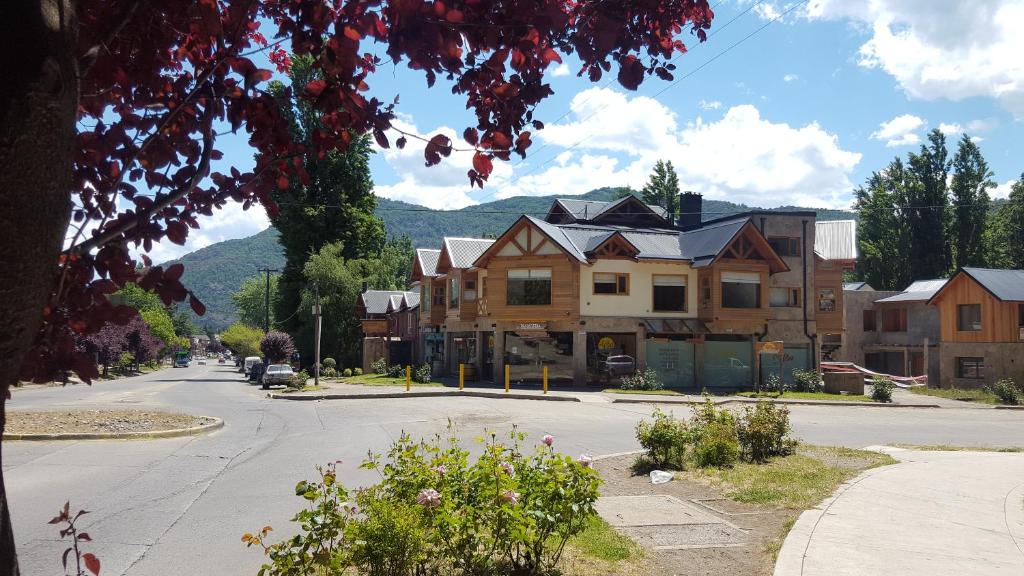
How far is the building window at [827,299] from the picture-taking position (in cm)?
4225

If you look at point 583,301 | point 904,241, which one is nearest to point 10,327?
point 583,301

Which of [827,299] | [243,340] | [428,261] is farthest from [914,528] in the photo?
[243,340]

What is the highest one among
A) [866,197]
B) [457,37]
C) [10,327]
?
[866,197]

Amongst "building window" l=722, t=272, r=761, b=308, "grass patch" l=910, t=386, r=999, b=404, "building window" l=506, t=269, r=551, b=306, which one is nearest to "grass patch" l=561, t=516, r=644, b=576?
"building window" l=506, t=269, r=551, b=306

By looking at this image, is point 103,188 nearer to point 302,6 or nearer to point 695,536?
point 302,6

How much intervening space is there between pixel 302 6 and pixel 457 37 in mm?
691

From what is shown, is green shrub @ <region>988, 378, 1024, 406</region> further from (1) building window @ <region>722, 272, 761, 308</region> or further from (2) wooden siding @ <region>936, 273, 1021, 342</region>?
(1) building window @ <region>722, 272, 761, 308</region>

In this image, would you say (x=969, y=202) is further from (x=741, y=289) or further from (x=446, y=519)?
(x=446, y=519)

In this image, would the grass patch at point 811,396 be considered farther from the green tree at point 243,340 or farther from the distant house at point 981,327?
the green tree at point 243,340

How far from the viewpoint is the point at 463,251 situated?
43.1 m

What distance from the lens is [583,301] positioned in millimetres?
37156

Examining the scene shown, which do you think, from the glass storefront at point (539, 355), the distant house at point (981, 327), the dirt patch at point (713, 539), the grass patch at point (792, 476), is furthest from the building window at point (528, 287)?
the dirt patch at point (713, 539)

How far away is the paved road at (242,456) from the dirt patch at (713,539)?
377 centimetres

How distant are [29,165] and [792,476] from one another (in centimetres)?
1038
